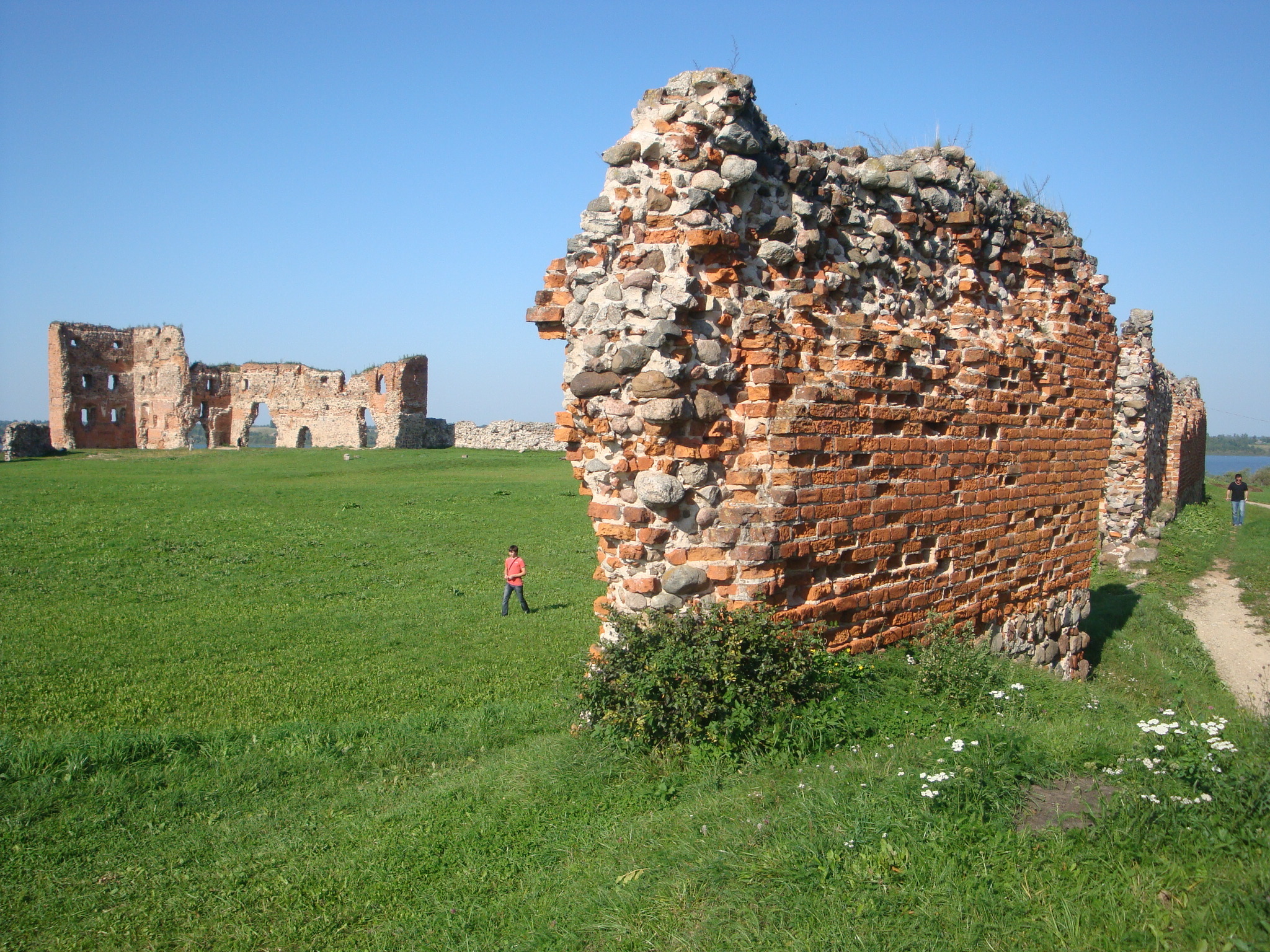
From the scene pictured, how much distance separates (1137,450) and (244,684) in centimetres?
1578

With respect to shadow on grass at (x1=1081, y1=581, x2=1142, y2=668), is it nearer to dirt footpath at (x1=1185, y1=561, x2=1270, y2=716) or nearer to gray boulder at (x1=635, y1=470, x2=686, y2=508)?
dirt footpath at (x1=1185, y1=561, x2=1270, y2=716)

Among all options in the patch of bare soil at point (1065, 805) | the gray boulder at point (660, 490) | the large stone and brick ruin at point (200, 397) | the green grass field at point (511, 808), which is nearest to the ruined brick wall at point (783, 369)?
the gray boulder at point (660, 490)

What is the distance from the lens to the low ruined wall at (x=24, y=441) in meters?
28.1

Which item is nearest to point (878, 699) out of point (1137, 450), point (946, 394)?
point (946, 394)

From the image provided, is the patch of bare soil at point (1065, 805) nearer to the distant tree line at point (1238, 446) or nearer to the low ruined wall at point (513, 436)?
the low ruined wall at point (513, 436)

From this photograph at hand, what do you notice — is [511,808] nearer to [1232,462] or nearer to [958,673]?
[958,673]

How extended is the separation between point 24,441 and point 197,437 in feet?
41.7

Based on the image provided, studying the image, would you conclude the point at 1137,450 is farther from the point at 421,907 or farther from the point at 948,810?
the point at 421,907

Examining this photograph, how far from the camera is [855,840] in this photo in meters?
3.26

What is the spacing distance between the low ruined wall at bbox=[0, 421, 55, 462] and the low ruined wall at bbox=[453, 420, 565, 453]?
15.5 m

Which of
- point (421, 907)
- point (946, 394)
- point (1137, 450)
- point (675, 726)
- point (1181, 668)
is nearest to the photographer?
point (421, 907)

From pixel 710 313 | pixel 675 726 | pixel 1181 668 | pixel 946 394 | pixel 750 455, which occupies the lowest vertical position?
pixel 1181 668

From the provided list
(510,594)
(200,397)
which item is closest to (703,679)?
(510,594)

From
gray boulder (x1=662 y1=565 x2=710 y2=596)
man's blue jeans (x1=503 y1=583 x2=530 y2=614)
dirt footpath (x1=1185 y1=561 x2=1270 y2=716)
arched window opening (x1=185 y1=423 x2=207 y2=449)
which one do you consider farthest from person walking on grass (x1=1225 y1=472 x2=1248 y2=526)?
arched window opening (x1=185 y1=423 x2=207 y2=449)
